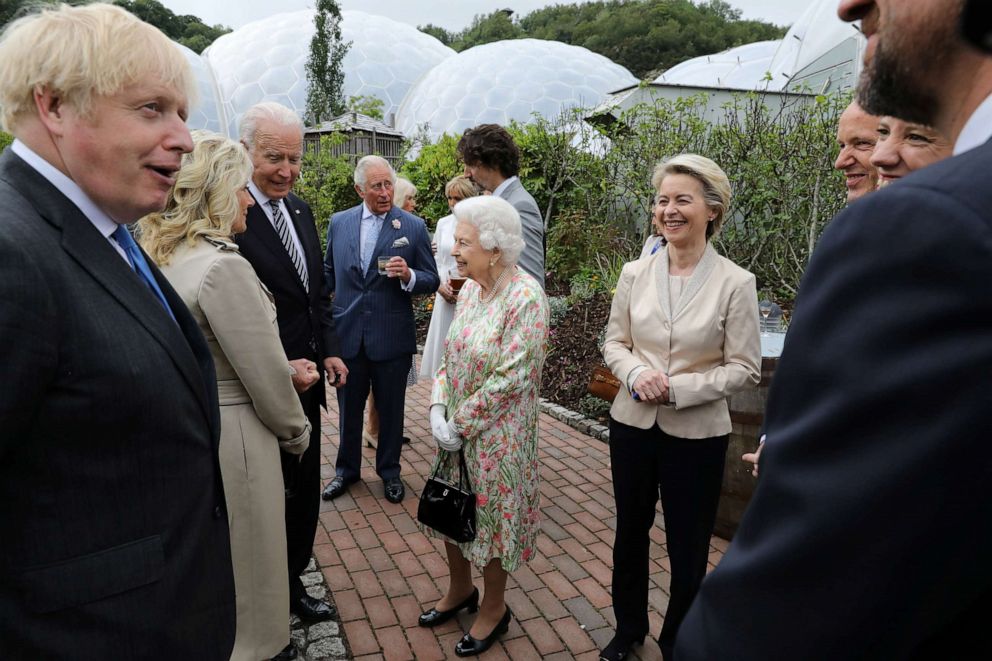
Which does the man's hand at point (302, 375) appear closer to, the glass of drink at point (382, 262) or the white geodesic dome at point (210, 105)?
the glass of drink at point (382, 262)

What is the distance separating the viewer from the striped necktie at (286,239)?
3314 millimetres

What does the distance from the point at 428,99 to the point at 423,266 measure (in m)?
25.4

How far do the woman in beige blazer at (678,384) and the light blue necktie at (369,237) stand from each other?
224 cm

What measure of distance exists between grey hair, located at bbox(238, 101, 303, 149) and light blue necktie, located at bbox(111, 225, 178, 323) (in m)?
1.75

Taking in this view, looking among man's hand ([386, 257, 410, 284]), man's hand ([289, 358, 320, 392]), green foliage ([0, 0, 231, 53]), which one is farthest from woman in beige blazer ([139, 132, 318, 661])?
green foliage ([0, 0, 231, 53])

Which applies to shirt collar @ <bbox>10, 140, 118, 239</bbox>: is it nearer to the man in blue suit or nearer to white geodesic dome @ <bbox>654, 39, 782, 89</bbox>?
the man in blue suit

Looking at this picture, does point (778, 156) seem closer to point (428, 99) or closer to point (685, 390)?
point (685, 390)

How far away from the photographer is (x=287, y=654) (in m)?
2.94

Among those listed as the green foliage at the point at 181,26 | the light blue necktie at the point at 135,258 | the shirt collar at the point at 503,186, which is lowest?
the shirt collar at the point at 503,186

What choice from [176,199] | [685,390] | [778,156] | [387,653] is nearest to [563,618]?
[387,653]

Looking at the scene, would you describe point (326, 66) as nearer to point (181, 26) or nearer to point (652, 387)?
point (181, 26)

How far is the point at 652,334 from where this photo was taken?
283 cm

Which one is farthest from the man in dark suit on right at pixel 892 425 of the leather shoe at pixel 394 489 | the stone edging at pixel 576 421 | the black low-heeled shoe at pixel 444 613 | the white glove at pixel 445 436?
the stone edging at pixel 576 421

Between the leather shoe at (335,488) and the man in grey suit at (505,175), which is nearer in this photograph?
the man in grey suit at (505,175)
